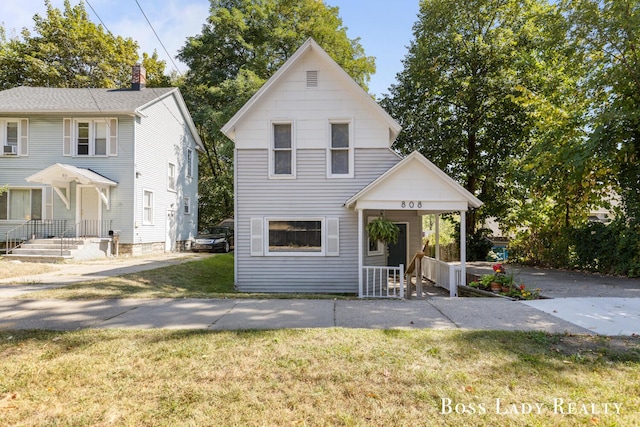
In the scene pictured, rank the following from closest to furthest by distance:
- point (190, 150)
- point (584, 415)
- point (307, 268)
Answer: point (584, 415), point (307, 268), point (190, 150)

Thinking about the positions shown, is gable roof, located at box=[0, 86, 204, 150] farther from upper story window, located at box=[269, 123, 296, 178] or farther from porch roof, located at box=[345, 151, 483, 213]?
porch roof, located at box=[345, 151, 483, 213]

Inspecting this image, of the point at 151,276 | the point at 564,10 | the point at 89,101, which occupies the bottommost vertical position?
the point at 151,276

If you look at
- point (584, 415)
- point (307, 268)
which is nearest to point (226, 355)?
point (584, 415)

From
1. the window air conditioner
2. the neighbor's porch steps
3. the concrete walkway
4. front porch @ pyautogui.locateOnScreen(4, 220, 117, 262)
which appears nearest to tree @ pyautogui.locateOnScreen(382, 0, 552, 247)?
the concrete walkway

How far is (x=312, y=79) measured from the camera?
37.3ft

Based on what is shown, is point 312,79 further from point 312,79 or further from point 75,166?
point 75,166

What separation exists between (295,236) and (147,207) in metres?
11.3

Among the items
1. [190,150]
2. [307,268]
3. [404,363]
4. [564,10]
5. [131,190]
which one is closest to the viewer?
[404,363]

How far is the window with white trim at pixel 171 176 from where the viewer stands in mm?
21344

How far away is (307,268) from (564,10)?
13016mm

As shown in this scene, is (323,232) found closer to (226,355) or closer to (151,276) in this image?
(151,276)

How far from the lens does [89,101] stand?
18266 mm

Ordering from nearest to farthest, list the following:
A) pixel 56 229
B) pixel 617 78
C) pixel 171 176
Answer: pixel 617 78, pixel 56 229, pixel 171 176

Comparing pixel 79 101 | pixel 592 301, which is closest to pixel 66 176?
pixel 79 101
